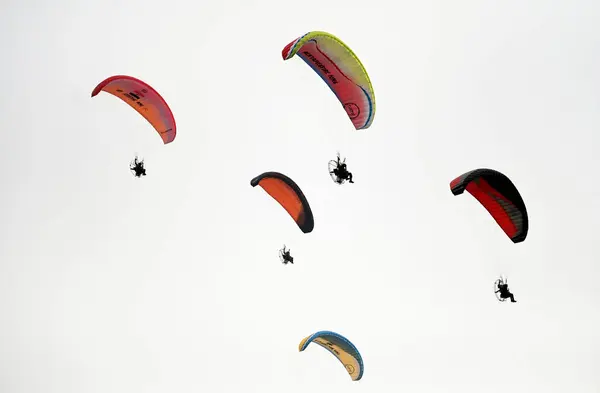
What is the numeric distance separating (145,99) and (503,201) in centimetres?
1067

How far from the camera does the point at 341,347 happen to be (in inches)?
1023

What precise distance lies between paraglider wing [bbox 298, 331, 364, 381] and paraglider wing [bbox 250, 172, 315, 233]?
3338 millimetres

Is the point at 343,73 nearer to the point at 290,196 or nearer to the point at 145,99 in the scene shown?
the point at 290,196

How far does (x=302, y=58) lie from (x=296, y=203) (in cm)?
481

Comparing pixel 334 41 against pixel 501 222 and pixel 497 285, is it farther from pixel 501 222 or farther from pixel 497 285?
pixel 497 285

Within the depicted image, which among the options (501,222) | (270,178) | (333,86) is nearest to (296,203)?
(270,178)

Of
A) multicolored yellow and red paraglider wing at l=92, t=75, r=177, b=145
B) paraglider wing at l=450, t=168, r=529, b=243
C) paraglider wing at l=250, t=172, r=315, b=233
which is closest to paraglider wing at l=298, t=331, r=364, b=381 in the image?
paraglider wing at l=250, t=172, r=315, b=233

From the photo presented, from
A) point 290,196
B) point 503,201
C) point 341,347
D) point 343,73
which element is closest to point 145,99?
point 290,196

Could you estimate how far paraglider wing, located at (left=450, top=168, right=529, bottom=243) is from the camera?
22.5 meters

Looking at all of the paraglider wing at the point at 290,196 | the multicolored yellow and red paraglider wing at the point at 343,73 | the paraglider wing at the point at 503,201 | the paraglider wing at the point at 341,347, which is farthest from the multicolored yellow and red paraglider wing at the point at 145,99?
the paraglider wing at the point at 503,201

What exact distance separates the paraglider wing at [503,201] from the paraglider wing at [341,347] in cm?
546

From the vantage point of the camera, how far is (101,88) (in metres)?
23.8

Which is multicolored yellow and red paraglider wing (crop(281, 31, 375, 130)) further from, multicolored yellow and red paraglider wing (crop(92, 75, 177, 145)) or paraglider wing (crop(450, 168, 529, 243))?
multicolored yellow and red paraglider wing (crop(92, 75, 177, 145))

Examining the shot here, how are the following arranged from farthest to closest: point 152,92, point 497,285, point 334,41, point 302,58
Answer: point 497,285 → point 152,92 → point 302,58 → point 334,41
